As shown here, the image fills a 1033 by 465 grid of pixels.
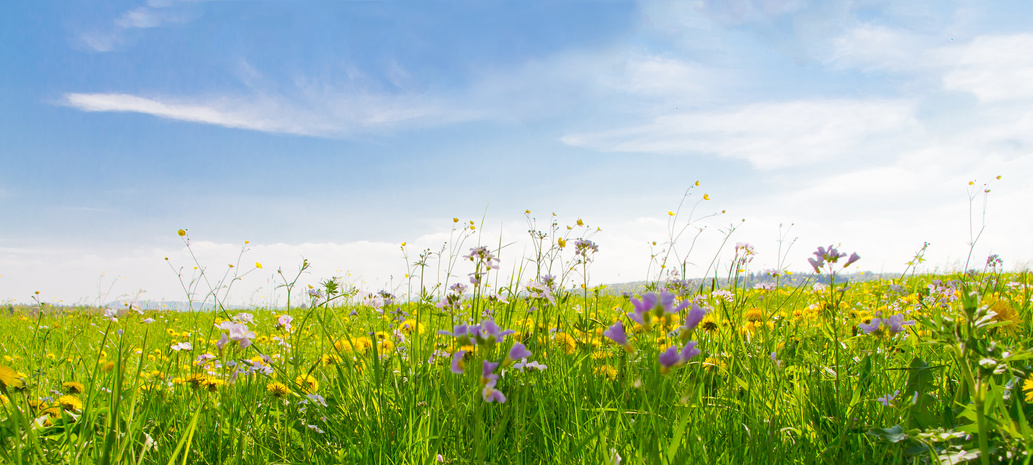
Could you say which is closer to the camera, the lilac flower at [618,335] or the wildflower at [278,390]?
the lilac flower at [618,335]

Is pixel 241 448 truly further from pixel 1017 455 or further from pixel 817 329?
pixel 817 329

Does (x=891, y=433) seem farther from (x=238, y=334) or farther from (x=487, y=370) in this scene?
(x=238, y=334)

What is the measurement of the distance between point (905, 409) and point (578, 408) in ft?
3.03

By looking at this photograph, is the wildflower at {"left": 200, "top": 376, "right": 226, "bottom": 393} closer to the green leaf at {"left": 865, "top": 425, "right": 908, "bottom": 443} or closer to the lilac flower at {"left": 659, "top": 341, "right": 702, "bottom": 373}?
the lilac flower at {"left": 659, "top": 341, "right": 702, "bottom": 373}

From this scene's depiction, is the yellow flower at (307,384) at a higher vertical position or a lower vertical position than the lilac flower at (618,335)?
lower

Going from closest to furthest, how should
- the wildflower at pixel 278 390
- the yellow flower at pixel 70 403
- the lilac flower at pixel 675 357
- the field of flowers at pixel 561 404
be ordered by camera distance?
the lilac flower at pixel 675 357, the field of flowers at pixel 561 404, the yellow flower at pixel 70 403, the wildflower at pixel 278 390

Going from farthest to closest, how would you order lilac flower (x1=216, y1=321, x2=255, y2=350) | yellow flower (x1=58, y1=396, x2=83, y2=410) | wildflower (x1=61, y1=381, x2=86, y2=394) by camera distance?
wildflower (x1=61, y1=381, x2=86, y2=394) < yellow flower (x1=58, y1=396, x2=83, y2=410) < lilac flower (x1=216, y1=321, x2=255, y2=350)

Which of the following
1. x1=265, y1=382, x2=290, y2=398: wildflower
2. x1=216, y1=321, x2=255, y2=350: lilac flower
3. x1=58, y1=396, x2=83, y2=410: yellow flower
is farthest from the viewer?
x1=265, y1=382, x2=290, y2=398: wildflower

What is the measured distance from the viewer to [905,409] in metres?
1.46

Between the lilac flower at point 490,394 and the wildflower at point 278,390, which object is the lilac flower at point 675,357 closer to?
the lilac flower at point 490,394

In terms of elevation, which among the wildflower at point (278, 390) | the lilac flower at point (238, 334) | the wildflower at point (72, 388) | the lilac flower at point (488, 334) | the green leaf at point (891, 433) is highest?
the lilac flower at point (488, 334)

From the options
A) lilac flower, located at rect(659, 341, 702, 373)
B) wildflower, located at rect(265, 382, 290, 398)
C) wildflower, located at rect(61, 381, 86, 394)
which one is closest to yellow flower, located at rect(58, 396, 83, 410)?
wildflower, located at rect(61, 381, 86, 394)

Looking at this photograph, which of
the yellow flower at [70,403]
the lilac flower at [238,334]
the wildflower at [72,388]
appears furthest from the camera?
the wildflower at [72,388]

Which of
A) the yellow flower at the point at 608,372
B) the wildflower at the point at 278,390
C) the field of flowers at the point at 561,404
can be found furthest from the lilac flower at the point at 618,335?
the wildflower at the point at 278,390
